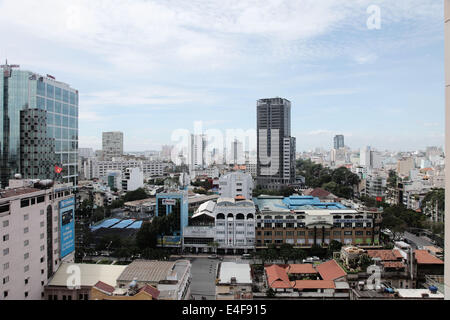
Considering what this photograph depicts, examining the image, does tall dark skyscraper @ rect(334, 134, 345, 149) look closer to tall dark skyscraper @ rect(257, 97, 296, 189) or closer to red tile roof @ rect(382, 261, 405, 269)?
red tile roof @ rect(382, 261, 405, 269)

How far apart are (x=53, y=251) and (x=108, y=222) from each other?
4.43 metres

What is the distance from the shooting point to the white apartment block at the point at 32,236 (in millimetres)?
3184

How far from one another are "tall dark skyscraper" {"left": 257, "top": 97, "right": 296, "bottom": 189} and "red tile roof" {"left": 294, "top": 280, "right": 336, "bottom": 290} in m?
10.3

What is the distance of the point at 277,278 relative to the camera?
377 cm

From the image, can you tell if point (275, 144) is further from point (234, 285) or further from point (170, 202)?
point (234, 285)

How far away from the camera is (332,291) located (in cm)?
359

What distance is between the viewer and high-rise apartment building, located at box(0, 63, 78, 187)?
7531 millimetres

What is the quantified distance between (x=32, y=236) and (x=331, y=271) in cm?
343

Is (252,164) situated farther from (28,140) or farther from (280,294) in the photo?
(280,294)

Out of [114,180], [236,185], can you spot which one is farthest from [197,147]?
[114,180]

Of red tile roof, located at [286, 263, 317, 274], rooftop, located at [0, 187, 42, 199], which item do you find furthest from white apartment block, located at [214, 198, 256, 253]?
rooftop, located at [0, 187, 42, 199]

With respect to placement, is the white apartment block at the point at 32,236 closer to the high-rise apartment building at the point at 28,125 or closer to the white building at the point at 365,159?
the high-rise apartment building at the point at 28,125
